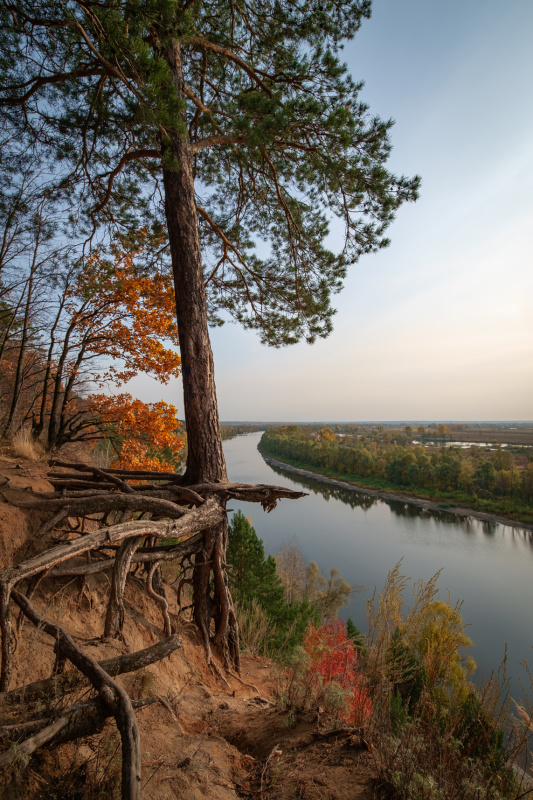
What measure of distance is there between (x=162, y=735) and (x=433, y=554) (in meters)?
32.2

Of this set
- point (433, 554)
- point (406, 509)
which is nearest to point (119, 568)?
point (433, 554)

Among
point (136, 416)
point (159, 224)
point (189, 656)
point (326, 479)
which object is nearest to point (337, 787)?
point (189, 656)

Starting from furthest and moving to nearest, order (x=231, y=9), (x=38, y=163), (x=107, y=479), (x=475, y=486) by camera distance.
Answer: (x=475, y=486), (x=38, y=163), (x=231, y=9), (x=107, y=479)

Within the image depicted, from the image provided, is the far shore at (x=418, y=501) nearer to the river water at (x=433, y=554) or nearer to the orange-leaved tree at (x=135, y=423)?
the river water at (x=433, y=554)

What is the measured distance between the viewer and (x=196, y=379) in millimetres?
3719

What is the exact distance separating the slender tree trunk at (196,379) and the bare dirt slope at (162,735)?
0.49m

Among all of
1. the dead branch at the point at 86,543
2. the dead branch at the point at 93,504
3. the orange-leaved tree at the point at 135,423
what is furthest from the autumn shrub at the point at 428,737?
the orange-leaved tree at the point at 135,423

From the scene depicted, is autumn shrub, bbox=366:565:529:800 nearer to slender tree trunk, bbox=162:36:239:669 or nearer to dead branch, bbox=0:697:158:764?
dead branch, bbox=0:697:158:764

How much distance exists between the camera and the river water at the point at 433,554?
2011 cm

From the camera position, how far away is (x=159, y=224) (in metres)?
5.76

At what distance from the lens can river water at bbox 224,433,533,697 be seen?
2011 centimetres

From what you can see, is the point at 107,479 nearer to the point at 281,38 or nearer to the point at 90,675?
the point at 90,675

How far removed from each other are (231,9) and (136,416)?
579 cm

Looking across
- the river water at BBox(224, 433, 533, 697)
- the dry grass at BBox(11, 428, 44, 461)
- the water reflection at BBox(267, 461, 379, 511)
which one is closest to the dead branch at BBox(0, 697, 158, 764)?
the dry grass at BBox(11, 428, 44, 461)
